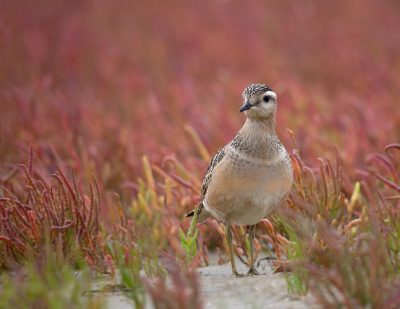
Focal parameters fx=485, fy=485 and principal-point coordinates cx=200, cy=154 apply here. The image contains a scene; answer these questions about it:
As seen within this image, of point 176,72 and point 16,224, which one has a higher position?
point 176,72

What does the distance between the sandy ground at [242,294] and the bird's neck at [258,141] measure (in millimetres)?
727

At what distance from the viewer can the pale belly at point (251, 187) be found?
2.84 metres

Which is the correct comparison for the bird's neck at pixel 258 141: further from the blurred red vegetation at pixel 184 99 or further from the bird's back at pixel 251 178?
the blurred red vegetation at pixel 184 99

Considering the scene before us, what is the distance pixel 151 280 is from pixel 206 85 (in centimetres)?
604

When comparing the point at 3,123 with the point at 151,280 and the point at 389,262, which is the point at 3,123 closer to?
the point at 151,280

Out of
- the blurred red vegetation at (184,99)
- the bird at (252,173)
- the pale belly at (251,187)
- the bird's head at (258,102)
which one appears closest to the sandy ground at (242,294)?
the blurred red vegetation at (184,99)

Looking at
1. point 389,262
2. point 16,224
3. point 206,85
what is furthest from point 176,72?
point 389,262

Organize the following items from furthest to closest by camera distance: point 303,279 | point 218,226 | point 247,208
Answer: point 218,226, point 247,208, point 303,279

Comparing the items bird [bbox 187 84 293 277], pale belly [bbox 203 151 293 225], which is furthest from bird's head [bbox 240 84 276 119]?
pale belly [bbox 203 151 293 225]

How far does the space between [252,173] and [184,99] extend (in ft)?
14.3

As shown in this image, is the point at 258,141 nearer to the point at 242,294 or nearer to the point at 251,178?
the point at 251,178

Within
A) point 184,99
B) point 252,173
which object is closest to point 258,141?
point 252,173

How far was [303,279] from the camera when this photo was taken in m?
2.21

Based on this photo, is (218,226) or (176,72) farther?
(176,72)
